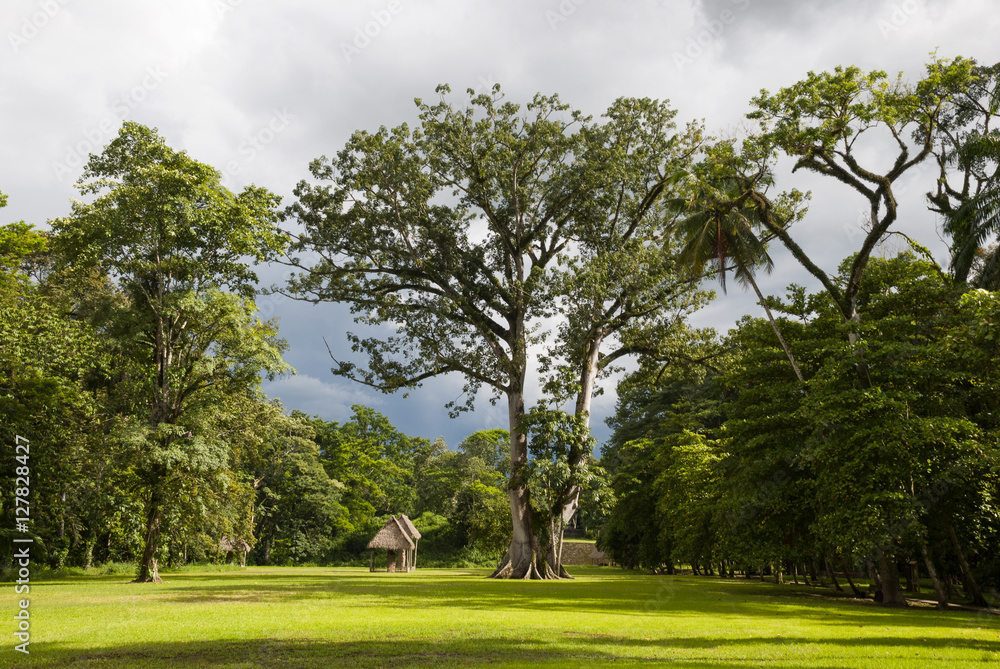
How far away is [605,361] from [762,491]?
1225 centimetres

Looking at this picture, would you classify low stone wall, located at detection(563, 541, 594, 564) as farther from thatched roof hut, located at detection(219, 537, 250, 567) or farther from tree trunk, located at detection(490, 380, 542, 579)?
tree trunk, located at detection(490, 380, 542, 579)

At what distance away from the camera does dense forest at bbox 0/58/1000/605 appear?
15383 millimetres

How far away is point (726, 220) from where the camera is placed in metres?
21.5

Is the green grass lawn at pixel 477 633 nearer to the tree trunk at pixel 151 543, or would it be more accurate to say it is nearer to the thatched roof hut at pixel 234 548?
the tree trunk at pixel 151 543

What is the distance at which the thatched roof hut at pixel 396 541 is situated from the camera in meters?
42.6

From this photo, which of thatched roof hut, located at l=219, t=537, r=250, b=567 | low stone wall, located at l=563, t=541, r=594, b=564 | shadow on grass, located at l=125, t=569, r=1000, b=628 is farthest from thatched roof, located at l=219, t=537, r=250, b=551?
low stone wall, located at l=563, t=541, r=594, b=564

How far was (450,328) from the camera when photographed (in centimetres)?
2862

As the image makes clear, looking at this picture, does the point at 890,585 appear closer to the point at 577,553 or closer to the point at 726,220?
the point at 726,220

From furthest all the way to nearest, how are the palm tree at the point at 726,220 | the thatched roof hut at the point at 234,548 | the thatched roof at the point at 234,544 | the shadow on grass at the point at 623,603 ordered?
the thatched roof hut at the point at 234,548, the thatched roof at the point at 234,544, the palm tree at the point at 726,220, the shadow on grass at the point at 623,603

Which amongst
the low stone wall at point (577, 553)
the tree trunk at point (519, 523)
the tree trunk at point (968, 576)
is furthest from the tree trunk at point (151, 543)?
the low stone wall at point (577, 553)

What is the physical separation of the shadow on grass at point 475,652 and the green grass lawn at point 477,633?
23 mm

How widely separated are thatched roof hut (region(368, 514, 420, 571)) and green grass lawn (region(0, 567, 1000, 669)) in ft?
89.9

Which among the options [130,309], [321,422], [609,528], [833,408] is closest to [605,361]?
[833,408]

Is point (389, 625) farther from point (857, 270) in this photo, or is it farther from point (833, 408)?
point (857, 270)
